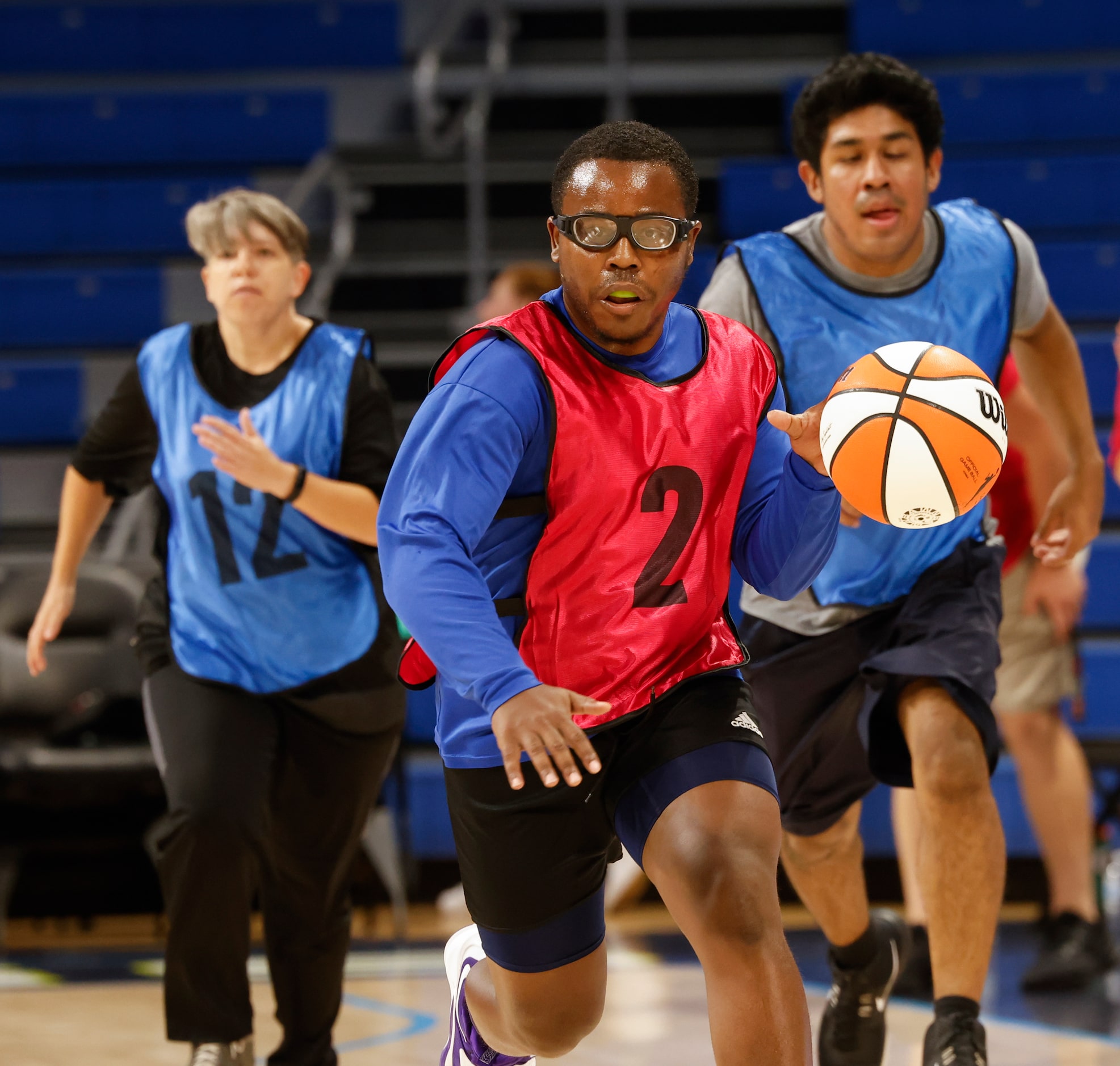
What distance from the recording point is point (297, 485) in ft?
11.0

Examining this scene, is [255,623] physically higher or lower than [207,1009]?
higher

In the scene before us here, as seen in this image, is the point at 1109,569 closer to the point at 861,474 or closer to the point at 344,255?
the point at 344,255

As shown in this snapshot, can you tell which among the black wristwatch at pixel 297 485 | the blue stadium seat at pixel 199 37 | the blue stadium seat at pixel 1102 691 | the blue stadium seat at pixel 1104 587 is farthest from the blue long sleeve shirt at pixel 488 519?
the blue stadium seat at pixel 199 37

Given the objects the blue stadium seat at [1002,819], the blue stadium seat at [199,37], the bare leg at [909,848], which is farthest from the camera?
the blue stadium seat at [199,37]

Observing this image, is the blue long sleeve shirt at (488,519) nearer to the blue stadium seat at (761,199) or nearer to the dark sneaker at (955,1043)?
the dark sneaker at (955,1043)

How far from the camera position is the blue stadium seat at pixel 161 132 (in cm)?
898

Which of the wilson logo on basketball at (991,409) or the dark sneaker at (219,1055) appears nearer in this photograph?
the wilson logo on basketball at (991,409)

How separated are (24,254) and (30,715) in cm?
356

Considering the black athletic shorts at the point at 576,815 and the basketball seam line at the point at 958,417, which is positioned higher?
the basketball seam line at the point at 958,417

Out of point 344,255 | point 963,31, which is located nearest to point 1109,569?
point 963,31

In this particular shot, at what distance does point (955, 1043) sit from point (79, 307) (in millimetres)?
6920

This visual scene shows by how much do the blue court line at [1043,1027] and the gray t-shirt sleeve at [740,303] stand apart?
6.47 ft

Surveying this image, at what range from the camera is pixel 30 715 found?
6.20 meters

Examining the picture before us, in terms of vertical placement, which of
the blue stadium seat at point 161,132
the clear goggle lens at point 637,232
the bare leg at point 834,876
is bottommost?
the bare leg at point 834,876
